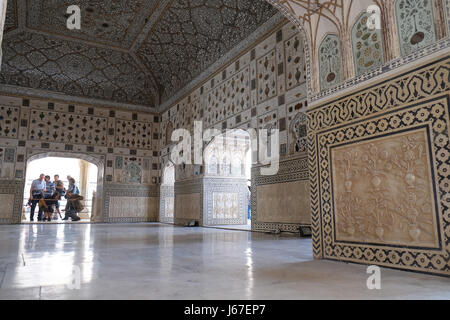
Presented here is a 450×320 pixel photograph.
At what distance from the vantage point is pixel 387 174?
271 centimetres

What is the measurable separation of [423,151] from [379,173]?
15.1 inches

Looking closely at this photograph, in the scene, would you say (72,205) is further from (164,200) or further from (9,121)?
(9,121)

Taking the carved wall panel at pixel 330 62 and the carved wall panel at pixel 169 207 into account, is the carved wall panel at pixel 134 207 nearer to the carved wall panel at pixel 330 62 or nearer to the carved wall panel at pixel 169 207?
the carved wall panel at pixel 169 207

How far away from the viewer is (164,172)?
11609 mm

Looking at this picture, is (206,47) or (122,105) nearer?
(206,47)

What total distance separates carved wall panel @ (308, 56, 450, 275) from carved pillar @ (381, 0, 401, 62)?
0.23m

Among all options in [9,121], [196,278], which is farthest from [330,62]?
[9,121]

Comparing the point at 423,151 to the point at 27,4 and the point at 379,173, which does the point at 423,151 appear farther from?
the point at 27,4

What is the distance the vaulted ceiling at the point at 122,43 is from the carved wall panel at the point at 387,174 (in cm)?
458

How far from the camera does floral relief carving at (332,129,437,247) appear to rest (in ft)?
8.07

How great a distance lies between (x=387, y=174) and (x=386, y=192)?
0.14 m

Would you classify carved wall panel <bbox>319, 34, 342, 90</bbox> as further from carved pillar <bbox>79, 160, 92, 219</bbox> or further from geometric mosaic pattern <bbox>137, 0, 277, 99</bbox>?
carved pillar <bbox>79, 160, 92, 219</bbox>
